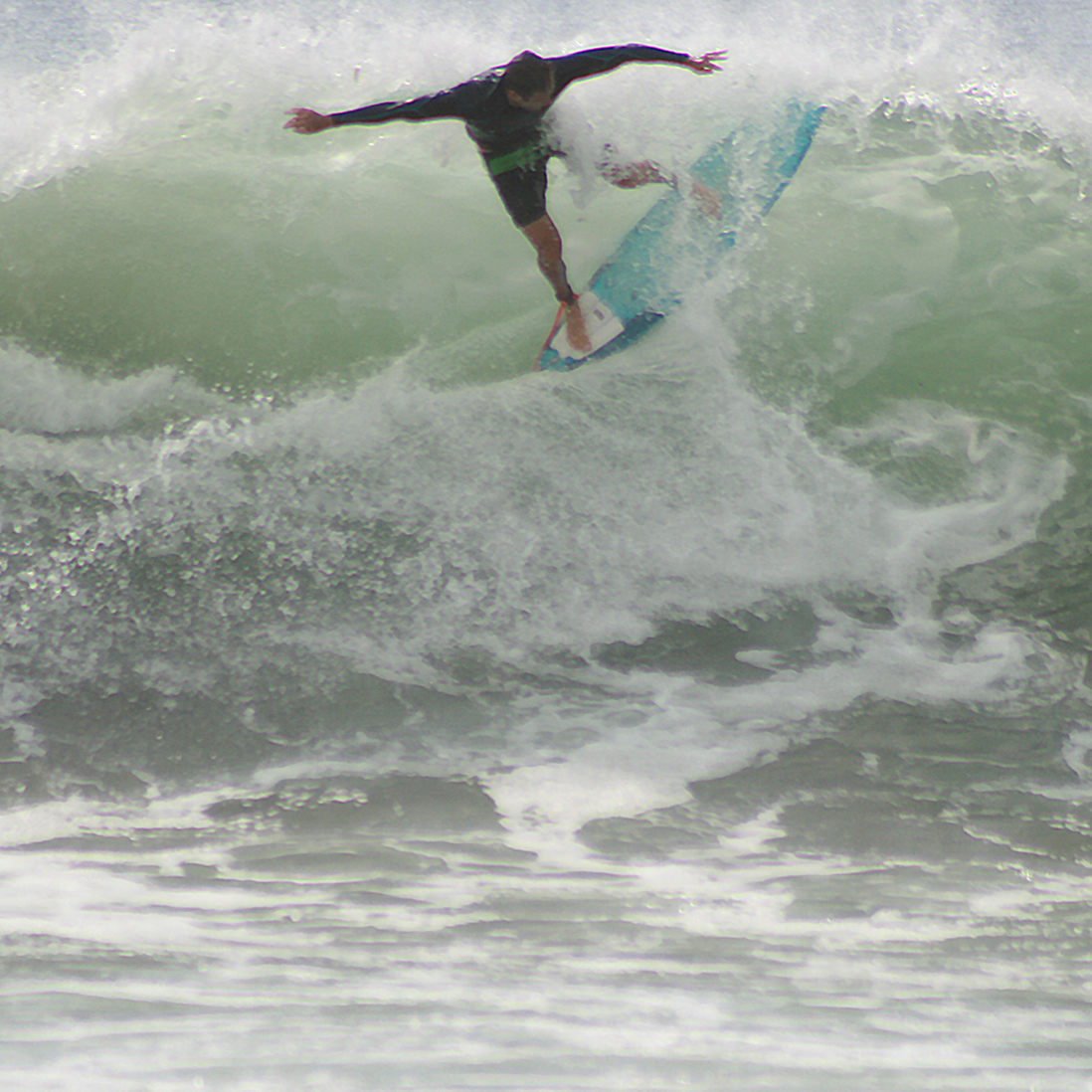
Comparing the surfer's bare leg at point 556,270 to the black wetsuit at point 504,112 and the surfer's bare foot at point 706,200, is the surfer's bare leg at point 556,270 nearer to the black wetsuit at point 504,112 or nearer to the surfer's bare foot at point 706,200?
the black wetsuit at point 504,112

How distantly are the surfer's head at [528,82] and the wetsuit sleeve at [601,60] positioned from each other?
53 mm

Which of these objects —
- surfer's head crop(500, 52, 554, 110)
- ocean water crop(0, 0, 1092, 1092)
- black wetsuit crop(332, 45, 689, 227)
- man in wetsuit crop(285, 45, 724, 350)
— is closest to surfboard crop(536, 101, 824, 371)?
ocean water crop(0, 0, 1092, 1092)

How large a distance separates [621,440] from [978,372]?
1535 millimetres

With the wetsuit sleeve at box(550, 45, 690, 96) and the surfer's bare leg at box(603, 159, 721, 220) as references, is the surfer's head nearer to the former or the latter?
the wetsuit sleeve at box(550, 45, 690, 96)

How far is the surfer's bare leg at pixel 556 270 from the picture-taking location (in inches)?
108

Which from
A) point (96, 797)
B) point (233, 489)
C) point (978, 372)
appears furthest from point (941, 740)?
point (96, 797)

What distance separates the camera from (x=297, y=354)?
10.3ft

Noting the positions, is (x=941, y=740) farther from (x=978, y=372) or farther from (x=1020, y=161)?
(x=1020, y=161)

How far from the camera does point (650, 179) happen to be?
2932mm

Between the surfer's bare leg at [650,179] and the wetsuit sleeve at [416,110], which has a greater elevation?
the wetsuit sleeve at [416,110]

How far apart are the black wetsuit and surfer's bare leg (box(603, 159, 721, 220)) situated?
39 cm

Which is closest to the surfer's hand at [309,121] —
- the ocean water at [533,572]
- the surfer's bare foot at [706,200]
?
the ocean water at [533,572]

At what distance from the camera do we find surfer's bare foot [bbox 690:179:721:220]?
3.02 m

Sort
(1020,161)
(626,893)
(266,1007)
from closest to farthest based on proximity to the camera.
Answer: (266,1007), (626,893), (1020,161)
